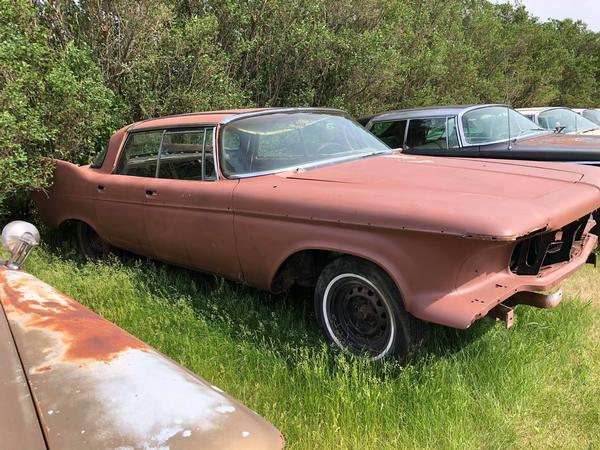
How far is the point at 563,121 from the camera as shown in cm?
947

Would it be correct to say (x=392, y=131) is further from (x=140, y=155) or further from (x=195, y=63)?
(x=140, y=155)

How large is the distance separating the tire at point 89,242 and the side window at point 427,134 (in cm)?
444

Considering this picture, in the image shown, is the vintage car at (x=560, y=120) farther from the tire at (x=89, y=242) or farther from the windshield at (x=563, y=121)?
the tire at (x=89, y=242)

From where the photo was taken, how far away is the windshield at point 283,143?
3836 millimetres

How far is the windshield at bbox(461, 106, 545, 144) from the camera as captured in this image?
6773 mm

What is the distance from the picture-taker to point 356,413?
2.62 meters

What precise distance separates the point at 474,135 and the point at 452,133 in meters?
0.29

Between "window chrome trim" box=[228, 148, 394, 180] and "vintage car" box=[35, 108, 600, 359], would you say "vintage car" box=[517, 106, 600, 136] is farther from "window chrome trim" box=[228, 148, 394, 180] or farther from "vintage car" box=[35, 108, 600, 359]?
"window chrome trim" box=[228, 148, 394, 180]

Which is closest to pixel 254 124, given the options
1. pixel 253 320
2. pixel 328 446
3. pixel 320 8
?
pixel 253 320

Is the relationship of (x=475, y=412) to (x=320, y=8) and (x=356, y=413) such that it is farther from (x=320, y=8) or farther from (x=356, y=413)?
(x=320, y=8)

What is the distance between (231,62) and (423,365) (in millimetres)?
7512

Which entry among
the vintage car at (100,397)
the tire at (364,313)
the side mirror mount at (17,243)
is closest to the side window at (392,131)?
the tire at (364,313)

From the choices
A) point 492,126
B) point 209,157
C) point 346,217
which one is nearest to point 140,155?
point 209,157

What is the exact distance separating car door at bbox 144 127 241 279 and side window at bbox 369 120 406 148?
161 inches
